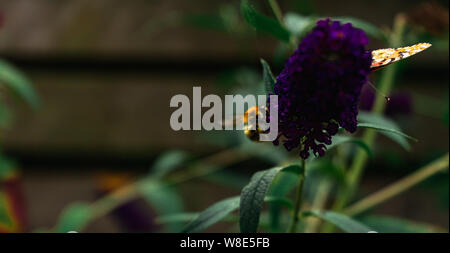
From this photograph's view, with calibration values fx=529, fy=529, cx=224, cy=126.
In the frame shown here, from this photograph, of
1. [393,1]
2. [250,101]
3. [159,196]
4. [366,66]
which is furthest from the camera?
[393,1]

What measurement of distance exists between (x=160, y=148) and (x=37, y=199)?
318 millimetres

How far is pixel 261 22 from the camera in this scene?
0.48m

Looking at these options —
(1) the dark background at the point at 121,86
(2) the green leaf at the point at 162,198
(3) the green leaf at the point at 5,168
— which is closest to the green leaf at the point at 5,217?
(3) the green leaf at the point at 5,168

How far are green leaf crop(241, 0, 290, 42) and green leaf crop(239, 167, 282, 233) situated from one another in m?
0.14

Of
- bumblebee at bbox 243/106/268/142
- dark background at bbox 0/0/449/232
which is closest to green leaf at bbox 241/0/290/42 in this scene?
bumblebee at bbox 243/106/268/142

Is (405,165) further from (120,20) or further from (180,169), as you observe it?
(120,20)

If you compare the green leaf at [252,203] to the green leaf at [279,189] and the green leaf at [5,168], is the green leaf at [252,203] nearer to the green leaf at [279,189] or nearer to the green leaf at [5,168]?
the green leaf at [279,189]

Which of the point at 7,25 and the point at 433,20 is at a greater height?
the point at 7,25

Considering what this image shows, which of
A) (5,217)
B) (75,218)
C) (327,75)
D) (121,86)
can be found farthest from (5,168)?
(327,75)

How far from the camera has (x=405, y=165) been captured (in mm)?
1228

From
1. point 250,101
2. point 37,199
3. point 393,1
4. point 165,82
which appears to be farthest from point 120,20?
point 250,101

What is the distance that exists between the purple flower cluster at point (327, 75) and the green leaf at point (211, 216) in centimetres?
12

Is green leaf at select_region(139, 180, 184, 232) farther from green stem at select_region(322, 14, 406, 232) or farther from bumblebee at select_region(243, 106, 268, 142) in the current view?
bumblebee at select_region(243, 106, 268, 142)

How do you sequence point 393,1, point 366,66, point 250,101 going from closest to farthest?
point 366,66
point 250,101
point 393,1
